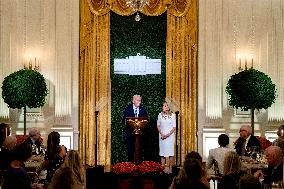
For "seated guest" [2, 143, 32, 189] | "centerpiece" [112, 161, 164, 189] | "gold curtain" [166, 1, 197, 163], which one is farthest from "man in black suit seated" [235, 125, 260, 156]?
"seated guest" [2, 143, 32, 189]

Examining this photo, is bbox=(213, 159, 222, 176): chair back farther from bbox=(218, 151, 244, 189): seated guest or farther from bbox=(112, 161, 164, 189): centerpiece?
bbox=(112, 161, 164, 189): centerpiece

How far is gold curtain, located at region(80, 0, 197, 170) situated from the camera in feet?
44.1

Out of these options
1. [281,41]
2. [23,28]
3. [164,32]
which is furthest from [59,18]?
[281,41]

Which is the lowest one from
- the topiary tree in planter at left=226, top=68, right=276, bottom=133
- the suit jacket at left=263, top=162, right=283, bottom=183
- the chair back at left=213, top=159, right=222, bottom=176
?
the chair back at left=213, top=159, right=222, bottom=176

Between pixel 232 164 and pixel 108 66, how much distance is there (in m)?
7.59

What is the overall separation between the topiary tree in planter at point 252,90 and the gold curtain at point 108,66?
142cm

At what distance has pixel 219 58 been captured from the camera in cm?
1320

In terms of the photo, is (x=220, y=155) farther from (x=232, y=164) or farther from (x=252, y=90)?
(x=252, y=90)

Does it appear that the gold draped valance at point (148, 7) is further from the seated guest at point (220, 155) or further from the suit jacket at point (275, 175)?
the suit jacket at point (275, 175)

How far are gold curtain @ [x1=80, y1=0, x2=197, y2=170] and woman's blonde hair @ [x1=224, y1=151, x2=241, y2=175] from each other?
7.03 m

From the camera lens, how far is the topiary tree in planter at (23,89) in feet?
39.2

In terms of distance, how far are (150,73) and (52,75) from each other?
7.13 ft

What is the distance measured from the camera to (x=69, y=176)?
5.39m

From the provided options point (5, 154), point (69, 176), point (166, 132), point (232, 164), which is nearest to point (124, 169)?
point (166, 132)
